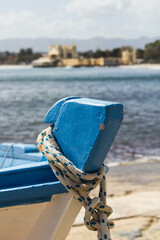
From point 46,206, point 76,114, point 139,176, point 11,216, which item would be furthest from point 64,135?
point 139,176

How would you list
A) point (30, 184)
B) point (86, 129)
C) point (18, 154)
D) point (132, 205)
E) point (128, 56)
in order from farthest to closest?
point (128, 56)
point (132, 205)
point (18, 154)
point (30, 184)
point (86, 129)

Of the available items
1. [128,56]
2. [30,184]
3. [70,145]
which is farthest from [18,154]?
[128,56]

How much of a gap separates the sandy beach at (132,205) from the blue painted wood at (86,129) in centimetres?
178

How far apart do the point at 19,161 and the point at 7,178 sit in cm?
140

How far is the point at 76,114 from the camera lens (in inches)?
88.7

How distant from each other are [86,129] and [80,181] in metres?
0.32

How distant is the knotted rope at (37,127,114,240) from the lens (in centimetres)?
224

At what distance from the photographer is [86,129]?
7.20 feet

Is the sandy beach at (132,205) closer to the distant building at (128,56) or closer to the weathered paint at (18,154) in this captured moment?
the weathered paint at (18,154)

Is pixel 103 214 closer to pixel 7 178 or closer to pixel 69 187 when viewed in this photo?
pixel 69 187

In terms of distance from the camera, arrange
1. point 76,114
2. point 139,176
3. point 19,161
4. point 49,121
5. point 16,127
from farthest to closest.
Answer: point 16,127 < point 139,176 < point 19,161 < point 49,121 < point 76,114

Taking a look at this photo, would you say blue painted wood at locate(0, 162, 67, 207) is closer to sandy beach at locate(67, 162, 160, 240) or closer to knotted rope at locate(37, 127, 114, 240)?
knotted rope at locate(37, 127, 114, 240)

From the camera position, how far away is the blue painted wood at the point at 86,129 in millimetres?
2123

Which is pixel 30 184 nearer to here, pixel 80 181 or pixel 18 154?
pixel 80 181
